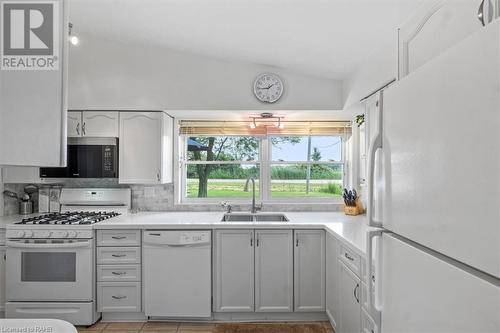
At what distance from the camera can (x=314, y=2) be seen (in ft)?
6.44

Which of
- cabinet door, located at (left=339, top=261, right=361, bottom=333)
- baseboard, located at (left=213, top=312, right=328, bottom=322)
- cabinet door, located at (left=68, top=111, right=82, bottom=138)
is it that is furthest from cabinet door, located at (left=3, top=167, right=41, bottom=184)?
cabinet door, located at (left=339, top=261, right=361, bottom=333)

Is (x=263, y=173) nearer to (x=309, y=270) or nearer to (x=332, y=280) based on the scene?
(x=309, y=270)

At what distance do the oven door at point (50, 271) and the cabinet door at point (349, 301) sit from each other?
2.15 m

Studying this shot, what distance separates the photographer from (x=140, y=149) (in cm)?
319

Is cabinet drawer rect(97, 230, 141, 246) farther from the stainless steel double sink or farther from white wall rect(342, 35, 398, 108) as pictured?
white wall rect(342, 35, 398, 108)

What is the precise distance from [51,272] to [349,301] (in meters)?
2.53

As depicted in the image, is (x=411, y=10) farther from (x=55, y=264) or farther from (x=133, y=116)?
(x=55, y=264)

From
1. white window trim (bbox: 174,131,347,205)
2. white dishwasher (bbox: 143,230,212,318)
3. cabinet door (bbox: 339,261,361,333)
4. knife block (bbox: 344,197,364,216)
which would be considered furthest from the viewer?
white window trim (bbox: 174,131,347,205)

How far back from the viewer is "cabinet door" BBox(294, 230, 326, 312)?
109 inches

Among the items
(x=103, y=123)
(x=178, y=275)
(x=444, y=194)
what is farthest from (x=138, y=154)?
(x=444, y=194)

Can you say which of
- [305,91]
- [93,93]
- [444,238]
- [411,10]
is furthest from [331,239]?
[93,93]

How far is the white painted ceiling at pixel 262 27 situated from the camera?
202 centimetres

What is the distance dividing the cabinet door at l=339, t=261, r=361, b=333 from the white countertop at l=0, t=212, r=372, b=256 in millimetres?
275

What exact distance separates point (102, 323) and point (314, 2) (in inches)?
125
